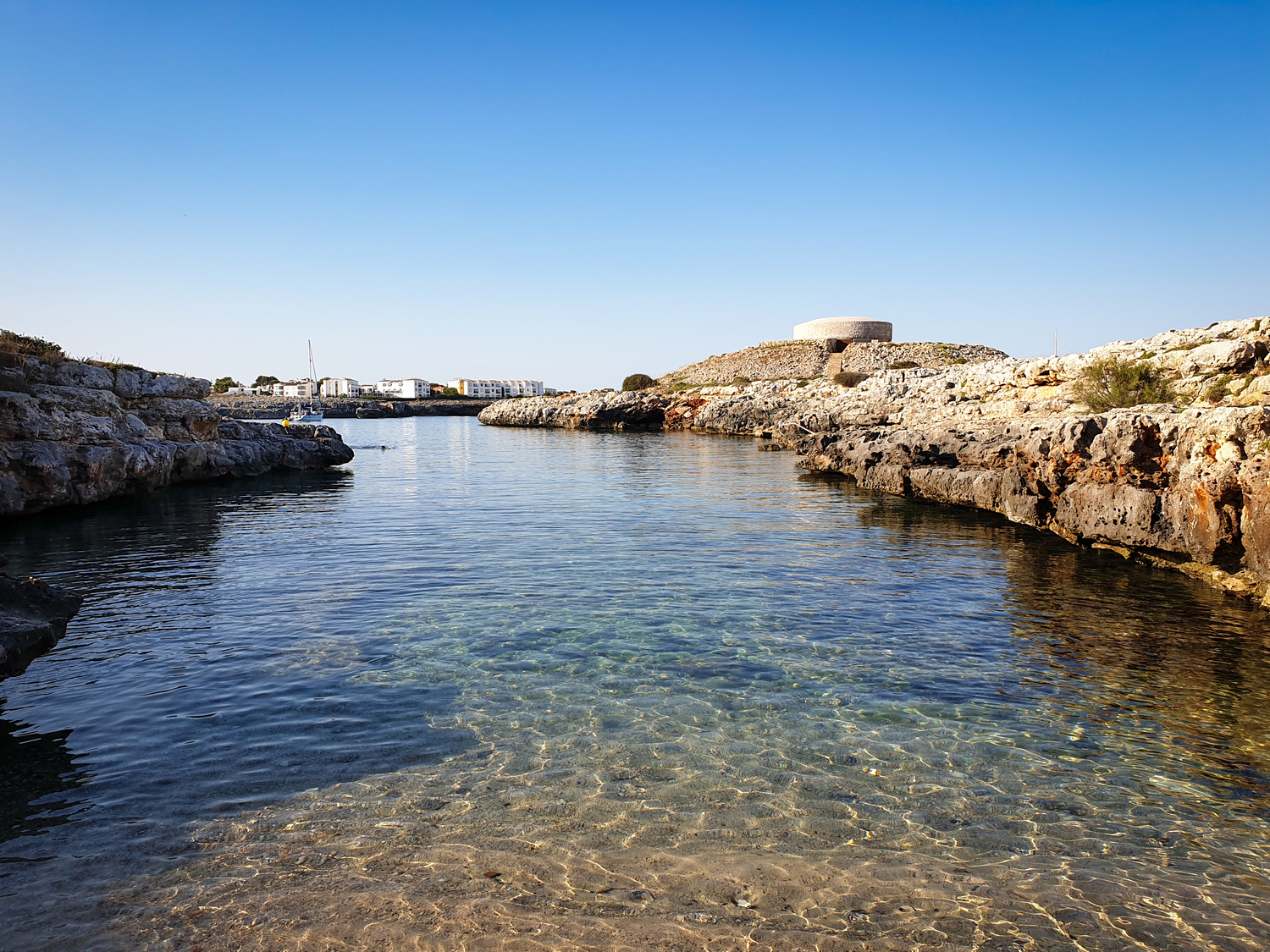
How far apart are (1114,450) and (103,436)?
34610mm

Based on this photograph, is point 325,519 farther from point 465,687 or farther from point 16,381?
point 465,687

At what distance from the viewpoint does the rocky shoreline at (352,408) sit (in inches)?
6344

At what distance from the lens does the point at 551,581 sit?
16.4 metres

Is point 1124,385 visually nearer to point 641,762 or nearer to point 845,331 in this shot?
point 641,762

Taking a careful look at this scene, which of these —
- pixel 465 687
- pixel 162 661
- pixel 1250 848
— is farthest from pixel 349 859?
pixel 1250 848

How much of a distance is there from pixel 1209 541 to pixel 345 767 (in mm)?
16408

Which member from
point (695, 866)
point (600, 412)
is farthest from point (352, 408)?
point (695, 866)

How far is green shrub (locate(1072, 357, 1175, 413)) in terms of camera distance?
85.0 ft

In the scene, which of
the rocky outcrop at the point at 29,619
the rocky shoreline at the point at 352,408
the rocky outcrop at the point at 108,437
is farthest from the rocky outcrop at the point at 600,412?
the rocky outcrop at the point at 29,619

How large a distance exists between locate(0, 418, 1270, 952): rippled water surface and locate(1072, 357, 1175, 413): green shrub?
1198 cm

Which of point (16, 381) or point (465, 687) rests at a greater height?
point (16, 381)

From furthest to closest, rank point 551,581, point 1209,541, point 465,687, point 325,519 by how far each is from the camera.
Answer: point 325,519, point 551,581, point 1209,541, point 465,687

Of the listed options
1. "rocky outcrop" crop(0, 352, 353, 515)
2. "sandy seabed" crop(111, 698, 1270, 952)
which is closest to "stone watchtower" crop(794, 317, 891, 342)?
"rocky outcrop" crop(0, 352, 353, 515)

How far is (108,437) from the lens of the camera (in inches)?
1164
